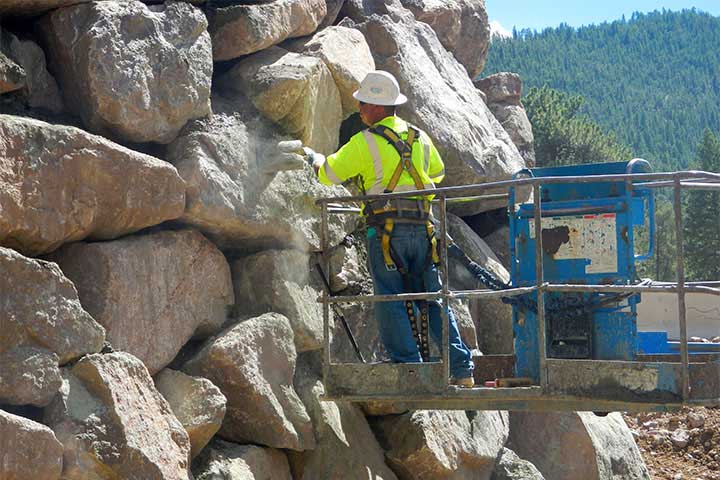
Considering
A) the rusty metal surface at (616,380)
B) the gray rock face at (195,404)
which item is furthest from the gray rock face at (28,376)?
the rusty metal surface at (616,380)

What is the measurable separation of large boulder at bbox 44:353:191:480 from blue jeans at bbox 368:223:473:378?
5.62ft

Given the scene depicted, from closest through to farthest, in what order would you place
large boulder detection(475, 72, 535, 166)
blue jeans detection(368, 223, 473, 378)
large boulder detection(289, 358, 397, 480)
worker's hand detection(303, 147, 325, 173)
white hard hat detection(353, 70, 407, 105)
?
blue jeans detection(368, 223, 473, 378)
white hard hat detection(353, 70, 407, 105)
worker's hand detection(303, 147, 325, 173)
large boulder detection(289, 358, 397, 480)
large boulder detection(475, 72, 535, 166)

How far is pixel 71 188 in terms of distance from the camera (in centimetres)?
761

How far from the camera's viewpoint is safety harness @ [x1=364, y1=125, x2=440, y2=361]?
847 cm

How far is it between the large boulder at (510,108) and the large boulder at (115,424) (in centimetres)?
843

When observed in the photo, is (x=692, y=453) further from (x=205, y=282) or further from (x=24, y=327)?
(x=24, y=327)

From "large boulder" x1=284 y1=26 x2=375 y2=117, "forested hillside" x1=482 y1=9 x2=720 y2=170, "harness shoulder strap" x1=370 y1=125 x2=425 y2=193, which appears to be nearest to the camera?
"harness shoulder strap" x1=370 y1=125 x2=425 y2=193

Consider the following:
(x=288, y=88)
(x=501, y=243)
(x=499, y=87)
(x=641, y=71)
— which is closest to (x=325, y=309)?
(x=288, y=88)

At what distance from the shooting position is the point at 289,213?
953 centimetres

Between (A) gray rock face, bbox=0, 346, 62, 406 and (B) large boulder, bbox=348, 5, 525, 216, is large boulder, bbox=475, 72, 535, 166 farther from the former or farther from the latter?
(A) gray rock face, bbox=0, 346, 62, 406

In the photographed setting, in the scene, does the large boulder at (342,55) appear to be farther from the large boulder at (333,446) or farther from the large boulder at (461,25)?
the large boulder at (461,25)

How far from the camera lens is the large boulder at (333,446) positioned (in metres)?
9.19

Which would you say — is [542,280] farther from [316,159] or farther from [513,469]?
[513,469]

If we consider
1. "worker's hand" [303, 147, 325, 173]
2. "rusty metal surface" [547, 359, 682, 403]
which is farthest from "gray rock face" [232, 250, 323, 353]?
"rusty metal surface" [547, 359, 682, 403]
